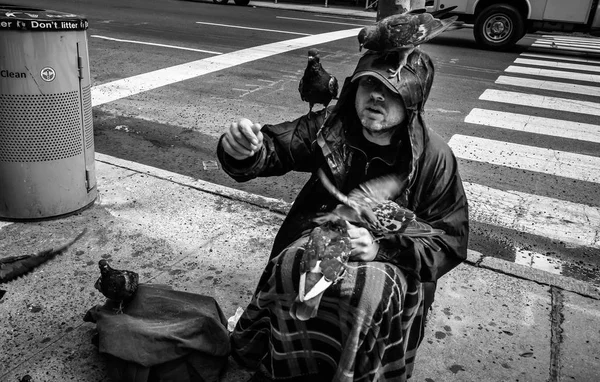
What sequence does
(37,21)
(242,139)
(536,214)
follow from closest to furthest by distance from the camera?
1. (242,139)
2. (37,21)
3. (536,214)

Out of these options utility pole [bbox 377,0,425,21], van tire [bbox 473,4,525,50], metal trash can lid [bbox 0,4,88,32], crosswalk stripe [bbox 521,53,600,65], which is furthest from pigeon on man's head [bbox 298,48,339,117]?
crosswalk stripe [bbox 521,53,600,65]

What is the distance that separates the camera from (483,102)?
7.80m

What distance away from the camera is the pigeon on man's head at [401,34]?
201 cm

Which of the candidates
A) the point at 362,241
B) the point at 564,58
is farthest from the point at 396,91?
the point at 564,58

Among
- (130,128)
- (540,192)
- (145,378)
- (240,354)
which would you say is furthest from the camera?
(130,128)

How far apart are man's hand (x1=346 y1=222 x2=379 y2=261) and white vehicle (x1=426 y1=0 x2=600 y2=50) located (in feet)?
33.9

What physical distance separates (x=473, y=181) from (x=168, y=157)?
2837mm

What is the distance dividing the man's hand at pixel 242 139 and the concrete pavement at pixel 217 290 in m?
1.00

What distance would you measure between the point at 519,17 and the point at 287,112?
739cm

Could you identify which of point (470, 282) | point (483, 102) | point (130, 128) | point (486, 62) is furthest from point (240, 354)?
point (486, 62)

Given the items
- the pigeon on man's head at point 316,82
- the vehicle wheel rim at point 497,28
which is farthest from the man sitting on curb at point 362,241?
the vehicle wheel rim at point 497,28

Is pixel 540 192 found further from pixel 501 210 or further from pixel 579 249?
pixel 579 249

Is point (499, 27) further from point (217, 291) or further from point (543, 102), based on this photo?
point (217, 291)

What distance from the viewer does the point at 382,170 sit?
228 centimetres
